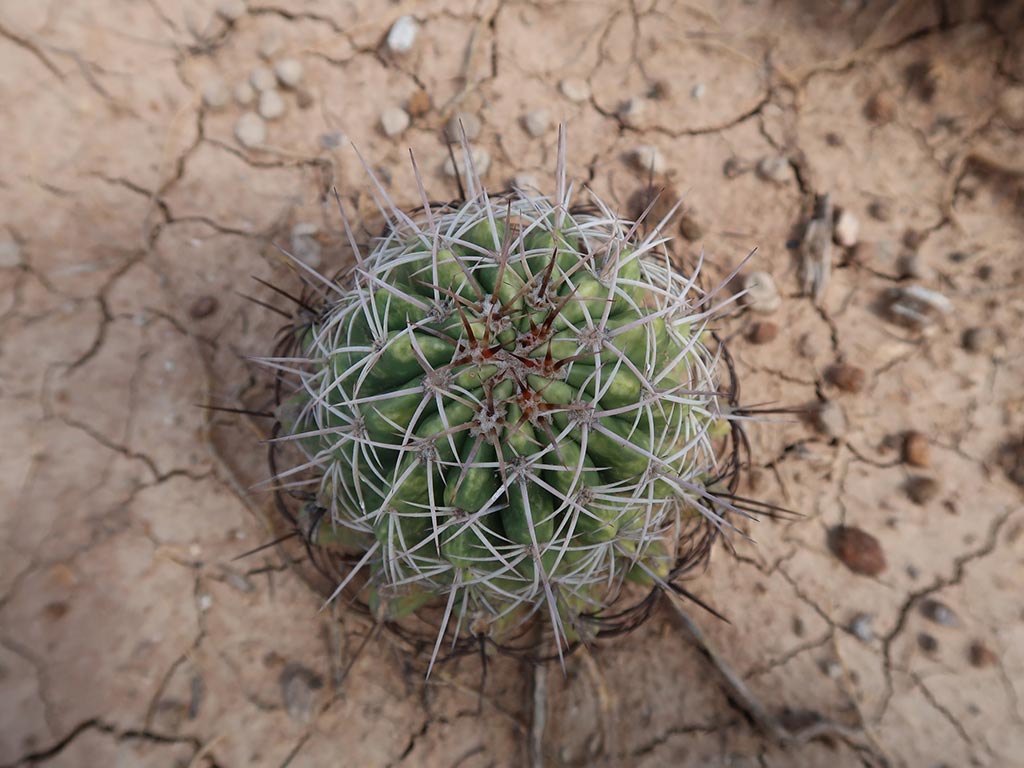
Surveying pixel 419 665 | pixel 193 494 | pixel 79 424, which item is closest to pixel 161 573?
pixel 193 494

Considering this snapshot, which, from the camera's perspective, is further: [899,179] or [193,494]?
[899,179]

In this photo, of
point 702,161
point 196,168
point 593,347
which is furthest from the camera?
point 702,161

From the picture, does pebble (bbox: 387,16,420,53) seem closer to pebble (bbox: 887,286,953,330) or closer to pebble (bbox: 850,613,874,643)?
pebble (bbox: 887,286,953,330)

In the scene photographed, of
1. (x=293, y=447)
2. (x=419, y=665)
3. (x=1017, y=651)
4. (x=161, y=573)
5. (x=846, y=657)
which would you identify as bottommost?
(x=161, y=573)

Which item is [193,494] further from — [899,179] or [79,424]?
[899,179]

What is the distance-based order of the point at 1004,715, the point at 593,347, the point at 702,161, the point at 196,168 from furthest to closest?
the point at 702,161, the point at 196,168, the point at 1004,715, the point at 593,347

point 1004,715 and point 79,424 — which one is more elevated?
point 1004,715

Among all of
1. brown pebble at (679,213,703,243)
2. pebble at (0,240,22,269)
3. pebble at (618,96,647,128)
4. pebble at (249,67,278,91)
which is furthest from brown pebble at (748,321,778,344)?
pebble at (0,240,22,269)

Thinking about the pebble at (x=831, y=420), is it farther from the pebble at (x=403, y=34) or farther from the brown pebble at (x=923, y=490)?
the pebble at (x=403, y=34)

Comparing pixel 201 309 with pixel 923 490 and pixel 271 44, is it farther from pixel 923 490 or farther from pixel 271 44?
pixel 923 490
